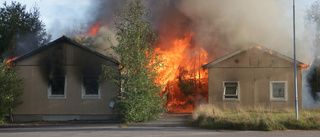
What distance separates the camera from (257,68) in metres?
22.1

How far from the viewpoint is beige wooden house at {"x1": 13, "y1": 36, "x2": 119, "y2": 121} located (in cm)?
2066

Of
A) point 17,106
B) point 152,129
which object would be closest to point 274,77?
point 152,129

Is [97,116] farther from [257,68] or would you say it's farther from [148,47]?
[257,68]

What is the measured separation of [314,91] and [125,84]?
22.6m

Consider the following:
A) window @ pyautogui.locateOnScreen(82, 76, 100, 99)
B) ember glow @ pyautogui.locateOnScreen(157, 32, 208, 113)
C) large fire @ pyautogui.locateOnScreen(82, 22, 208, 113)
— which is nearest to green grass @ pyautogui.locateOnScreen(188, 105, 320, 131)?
window @ pyautogui.locateOnScreen(82, 76, 100, 99)

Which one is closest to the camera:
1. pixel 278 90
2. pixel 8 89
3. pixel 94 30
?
pixel 8 89

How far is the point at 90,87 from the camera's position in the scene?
20.8m

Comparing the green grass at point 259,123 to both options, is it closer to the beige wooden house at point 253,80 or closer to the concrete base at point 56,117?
the beige wooden house at point 253,80

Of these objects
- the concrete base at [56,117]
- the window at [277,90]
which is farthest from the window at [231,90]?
the concrete base at [56,117]

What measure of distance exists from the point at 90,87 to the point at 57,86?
2.03 meters

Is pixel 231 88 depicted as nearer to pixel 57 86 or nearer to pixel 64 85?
pixel 64 85

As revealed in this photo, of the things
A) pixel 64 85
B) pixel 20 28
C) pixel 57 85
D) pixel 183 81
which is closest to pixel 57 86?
pixel 57 85

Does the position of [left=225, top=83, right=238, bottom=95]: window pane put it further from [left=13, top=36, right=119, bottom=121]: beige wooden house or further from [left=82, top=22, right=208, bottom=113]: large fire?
[left=13, top=36, right=119, bottom=121]: beige wooden house

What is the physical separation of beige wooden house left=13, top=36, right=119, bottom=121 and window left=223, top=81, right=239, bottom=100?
23.3 feet
